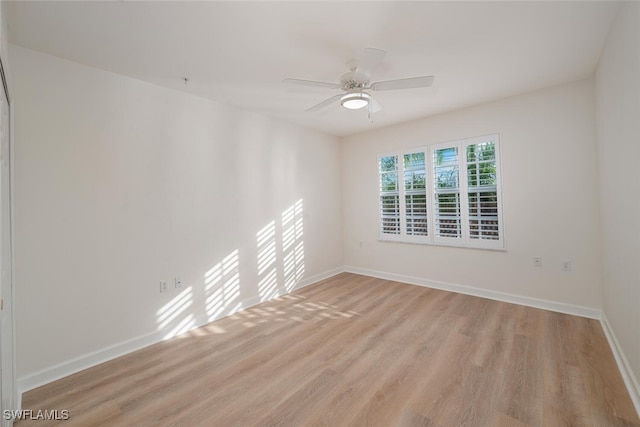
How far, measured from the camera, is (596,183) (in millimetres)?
2889

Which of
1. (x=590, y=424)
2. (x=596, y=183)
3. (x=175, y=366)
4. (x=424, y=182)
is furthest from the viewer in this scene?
(x=424, y=182)

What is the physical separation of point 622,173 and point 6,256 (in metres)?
4.21

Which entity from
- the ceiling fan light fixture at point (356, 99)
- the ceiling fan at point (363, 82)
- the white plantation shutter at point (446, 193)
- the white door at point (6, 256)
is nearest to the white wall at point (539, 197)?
the white plantation shutter at point (446, 193)

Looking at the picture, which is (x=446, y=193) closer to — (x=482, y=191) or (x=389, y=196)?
(x=482, y=191)

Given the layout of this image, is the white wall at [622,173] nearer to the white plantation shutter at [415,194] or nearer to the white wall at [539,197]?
the white wall at [539,197]

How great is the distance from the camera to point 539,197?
10.6 ft

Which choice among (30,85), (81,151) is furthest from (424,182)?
(30,85)

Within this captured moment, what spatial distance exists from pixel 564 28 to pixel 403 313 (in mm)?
3028

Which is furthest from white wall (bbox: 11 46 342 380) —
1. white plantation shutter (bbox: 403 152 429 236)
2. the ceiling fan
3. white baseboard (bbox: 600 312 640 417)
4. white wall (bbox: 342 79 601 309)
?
white baseboard (bbox: 600 312 640 417)

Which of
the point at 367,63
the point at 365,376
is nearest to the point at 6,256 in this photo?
the point at 365,376

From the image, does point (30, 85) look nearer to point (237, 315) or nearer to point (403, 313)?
point (237, 315)

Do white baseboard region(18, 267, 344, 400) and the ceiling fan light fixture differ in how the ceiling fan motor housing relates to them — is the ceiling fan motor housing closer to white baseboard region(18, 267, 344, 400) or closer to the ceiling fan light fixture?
the ceiling fan light fixture

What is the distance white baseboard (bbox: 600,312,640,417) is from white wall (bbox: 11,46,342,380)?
3.51 meters

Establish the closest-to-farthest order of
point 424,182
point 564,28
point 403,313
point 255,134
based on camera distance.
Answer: point 564,28 → point 403,313 → point 255,134 → point 424,182
